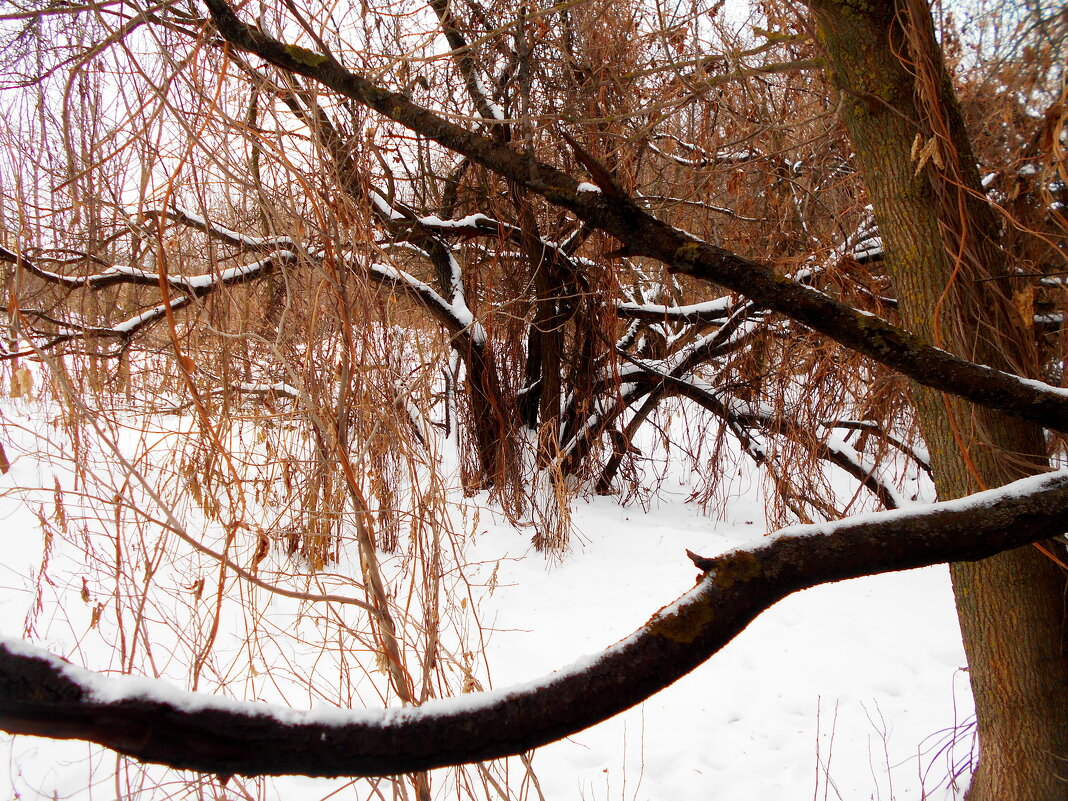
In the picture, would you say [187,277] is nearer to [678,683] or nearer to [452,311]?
[678,683]

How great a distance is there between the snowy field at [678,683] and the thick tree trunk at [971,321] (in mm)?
629

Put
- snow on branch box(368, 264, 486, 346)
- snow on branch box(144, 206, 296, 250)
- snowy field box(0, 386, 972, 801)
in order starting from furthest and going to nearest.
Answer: snow on branch box(368, 264, 486, 346) → snowy field box(0, 386, 972, 801) → snow on branch box(144, 206, 296, 250)

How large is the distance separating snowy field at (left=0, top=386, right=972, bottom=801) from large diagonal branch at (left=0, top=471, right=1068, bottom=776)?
0.88m

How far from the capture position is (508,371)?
4551 millimetres

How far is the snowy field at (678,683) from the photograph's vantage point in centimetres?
218

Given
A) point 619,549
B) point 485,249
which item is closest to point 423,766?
point 619,549

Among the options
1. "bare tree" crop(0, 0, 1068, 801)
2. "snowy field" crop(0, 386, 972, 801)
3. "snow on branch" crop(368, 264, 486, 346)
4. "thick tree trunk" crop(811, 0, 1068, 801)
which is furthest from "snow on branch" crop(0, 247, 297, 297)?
"snow on branch" crop(368, 264, 486, 346)

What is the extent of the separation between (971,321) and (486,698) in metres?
1.57

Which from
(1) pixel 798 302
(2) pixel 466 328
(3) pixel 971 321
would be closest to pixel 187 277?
(2) pixel 466 328

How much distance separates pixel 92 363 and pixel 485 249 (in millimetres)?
3421

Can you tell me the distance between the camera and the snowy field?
2.18 m

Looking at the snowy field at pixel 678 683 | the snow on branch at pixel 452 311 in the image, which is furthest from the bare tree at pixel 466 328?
the snow on branch at pixel 452 311

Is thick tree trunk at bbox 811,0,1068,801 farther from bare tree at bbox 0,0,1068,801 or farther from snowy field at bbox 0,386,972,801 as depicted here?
snowy field at bbox 0,386,972,801

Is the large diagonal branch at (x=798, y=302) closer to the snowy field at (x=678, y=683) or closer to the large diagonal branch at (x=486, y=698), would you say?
the large diagonal branch at (x=486, y=698)
